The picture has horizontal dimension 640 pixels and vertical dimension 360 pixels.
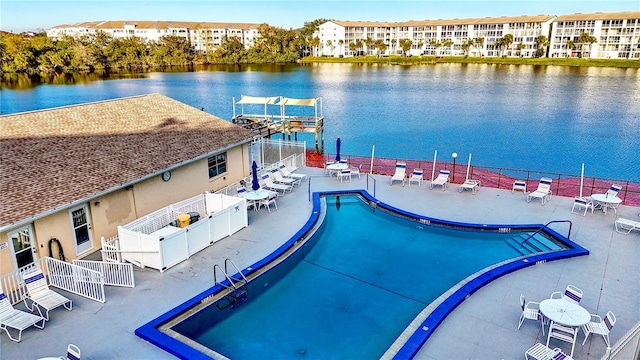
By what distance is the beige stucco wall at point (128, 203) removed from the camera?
11.8 metres

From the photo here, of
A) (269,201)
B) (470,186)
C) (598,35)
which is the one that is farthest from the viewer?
(598,35)

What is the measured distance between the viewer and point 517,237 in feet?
50.6

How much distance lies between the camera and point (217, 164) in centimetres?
1900

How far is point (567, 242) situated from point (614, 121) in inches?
1534

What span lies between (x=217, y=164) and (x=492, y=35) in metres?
132

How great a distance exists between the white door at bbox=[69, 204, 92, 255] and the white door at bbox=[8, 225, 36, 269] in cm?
126

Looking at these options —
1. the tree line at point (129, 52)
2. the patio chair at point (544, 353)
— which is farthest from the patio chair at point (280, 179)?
the tree line at point (129, 52)

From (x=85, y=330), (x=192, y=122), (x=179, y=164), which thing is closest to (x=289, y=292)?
(x=85, y=330)

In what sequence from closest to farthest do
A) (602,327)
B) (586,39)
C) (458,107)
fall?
1. (602,327)
2. (458,107)
3. (586,39)

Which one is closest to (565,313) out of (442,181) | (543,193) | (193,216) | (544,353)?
(544,353)

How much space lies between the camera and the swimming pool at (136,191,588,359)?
33.0 ft

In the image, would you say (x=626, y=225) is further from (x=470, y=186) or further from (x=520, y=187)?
(x=470, y=186)

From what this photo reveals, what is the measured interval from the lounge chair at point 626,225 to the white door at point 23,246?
18.2 metres

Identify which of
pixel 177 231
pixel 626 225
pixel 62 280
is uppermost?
pixel 177 231
